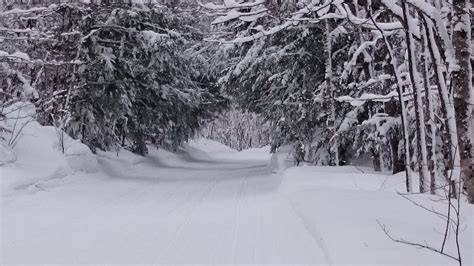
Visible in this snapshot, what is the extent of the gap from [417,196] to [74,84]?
1174 cm

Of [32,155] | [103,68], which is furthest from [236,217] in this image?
A: [103,68]

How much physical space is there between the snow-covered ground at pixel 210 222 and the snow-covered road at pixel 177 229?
1cm

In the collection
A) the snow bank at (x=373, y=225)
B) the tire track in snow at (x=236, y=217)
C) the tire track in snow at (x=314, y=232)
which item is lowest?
the tire track in snow at (x=236, y=217)

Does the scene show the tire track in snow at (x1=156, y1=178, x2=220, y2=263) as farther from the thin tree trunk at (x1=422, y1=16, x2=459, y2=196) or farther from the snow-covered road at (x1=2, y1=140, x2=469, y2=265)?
the thin tree trunk at (x1=422, y1=16, x2=459, y2=196)

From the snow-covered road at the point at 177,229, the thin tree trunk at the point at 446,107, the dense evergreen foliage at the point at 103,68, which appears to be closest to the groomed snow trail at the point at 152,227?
the snow-covered road at the point at 177,229

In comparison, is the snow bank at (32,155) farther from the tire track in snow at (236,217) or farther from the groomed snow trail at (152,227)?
the tire track in snow at (236,217)

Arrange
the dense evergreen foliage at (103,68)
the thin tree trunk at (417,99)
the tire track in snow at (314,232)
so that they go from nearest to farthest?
1. the tire track in snow at (314,232)
2. the thin tree trunk at (417,99)
3. the dense evergreen foliage at (103,68)

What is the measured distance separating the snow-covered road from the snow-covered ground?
1 centimetres

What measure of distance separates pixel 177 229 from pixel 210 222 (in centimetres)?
71

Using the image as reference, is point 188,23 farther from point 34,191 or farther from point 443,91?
point 443,91

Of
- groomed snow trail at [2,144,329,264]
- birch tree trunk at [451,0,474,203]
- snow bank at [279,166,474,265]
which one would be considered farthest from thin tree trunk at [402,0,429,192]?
groomed snow trail at [2,144,329,264]

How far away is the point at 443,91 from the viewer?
18.7 ft

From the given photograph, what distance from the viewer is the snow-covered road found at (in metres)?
5.29

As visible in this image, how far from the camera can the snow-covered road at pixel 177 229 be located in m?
5.29
